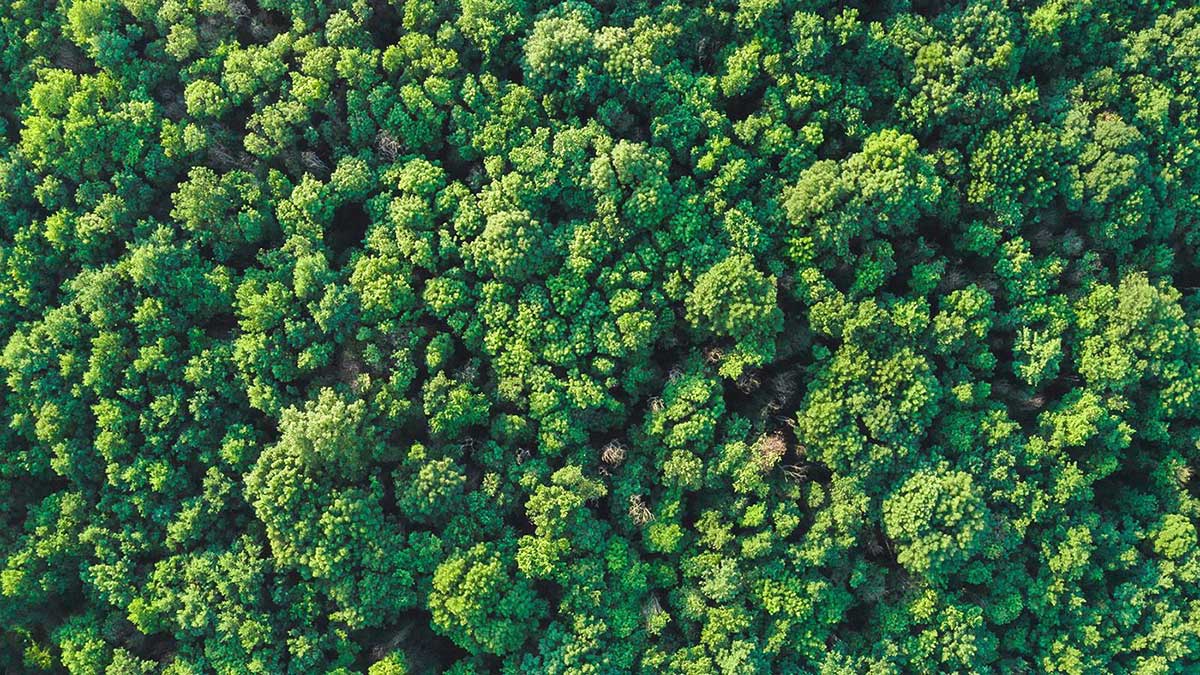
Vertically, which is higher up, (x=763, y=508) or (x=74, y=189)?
(x=74, y=189)

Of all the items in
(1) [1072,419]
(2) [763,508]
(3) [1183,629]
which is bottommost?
(3) [1183,629]

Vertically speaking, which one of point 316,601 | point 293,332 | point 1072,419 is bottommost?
point 1072,419

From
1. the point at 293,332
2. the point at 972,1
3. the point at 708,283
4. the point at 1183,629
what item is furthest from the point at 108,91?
the point at 1183,629

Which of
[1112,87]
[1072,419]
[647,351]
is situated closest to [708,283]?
[647,351]

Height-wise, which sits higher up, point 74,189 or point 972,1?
point 74,189

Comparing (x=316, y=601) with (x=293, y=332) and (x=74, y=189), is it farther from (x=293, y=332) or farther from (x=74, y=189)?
(x=74, y=189)

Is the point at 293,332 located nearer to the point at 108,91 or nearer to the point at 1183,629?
the point at 108,91
